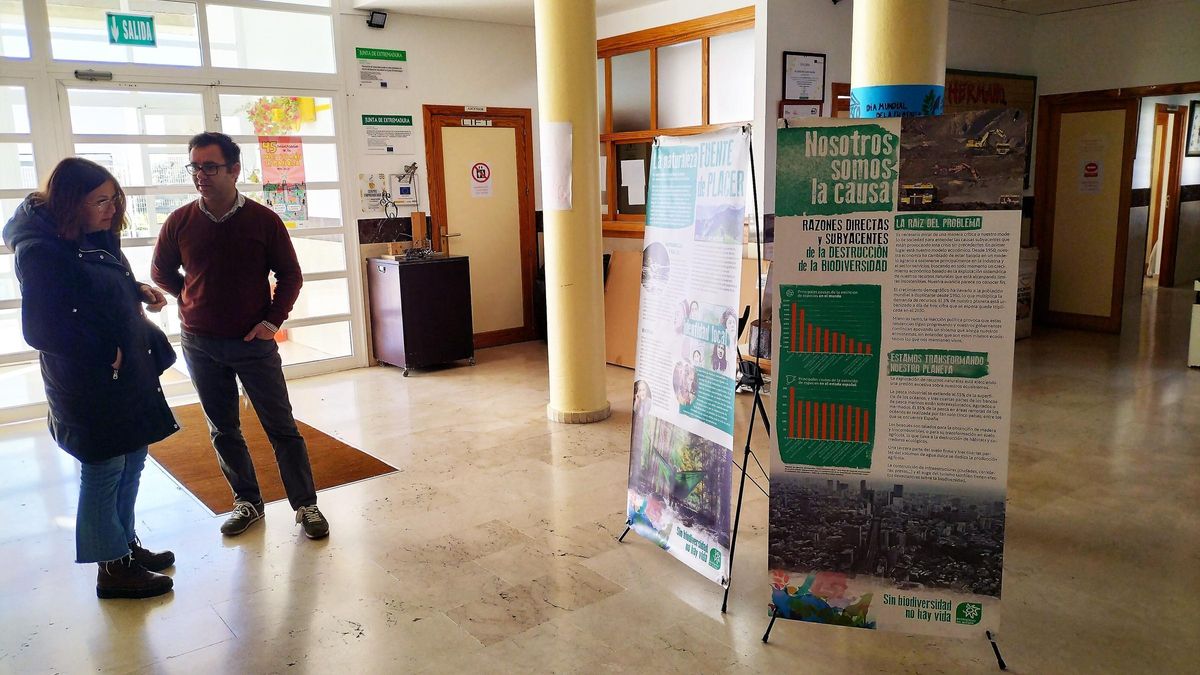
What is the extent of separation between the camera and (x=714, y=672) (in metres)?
2.77

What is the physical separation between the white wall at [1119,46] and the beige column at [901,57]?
205 inches

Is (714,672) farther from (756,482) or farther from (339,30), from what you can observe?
(339,30)

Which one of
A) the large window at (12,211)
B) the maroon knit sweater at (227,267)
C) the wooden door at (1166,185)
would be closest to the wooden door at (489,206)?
the large window at (12,211)

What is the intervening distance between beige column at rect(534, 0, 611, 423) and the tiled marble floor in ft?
1.07

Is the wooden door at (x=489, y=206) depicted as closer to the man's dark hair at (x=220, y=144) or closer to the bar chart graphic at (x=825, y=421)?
the man's dark hair at (x=220, y=144)

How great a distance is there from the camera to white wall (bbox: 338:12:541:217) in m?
7.23

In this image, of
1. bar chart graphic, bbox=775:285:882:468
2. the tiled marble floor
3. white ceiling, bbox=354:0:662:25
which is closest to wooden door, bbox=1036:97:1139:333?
→ the tiled marble floor

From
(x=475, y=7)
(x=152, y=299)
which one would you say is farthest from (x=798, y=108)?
(x=152, y=299)

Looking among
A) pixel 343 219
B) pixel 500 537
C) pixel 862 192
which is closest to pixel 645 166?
pixel 343 219

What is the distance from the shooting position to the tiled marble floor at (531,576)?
2.90 meters

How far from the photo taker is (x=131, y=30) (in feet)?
20.4

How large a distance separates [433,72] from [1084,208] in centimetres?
628

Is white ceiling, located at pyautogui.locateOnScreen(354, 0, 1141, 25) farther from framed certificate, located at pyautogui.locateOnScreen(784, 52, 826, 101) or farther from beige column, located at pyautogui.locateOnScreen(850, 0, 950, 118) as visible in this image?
beige column, located at pyautogui.locateOnScreen(850, 0, 950, 118)

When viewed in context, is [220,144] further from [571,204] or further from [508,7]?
[508,7]
